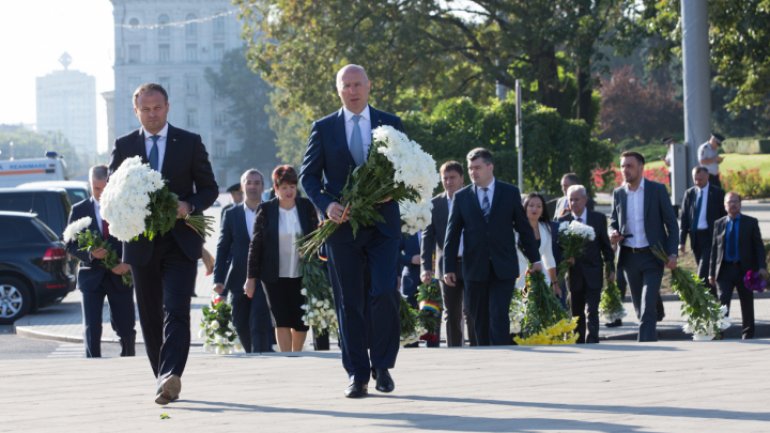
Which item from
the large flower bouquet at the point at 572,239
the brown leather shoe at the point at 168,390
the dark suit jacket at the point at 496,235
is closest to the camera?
the brown leather shoe at the point at 168,390

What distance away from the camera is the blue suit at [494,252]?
11828mm

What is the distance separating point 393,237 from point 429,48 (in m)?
33.6

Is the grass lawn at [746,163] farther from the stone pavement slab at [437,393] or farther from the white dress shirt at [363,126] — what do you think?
the white dress shirt at [363,126]

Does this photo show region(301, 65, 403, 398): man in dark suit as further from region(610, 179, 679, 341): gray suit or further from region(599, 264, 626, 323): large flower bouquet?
region(599, 264, 626, 323): large flower bouquet

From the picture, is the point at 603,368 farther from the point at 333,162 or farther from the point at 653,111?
the point at 653,111

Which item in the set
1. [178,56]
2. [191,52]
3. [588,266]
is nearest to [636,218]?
[588,266]

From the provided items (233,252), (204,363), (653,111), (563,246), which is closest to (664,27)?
(563,246)

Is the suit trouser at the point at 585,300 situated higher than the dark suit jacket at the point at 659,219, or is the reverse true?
the dark suit jacket at the point at 659,219

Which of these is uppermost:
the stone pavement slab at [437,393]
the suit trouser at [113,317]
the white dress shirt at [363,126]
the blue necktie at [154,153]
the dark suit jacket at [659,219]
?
the white dress shirt at [363,126]

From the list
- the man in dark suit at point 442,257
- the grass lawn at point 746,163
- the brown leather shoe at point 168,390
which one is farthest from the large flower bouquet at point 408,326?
the grass lawn at point 746,163

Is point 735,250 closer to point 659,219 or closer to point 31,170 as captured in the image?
point 659,219

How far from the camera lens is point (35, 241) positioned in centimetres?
2255

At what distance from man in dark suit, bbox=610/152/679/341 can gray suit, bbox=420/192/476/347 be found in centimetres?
157

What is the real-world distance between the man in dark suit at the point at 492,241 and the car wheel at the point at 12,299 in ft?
39.2
